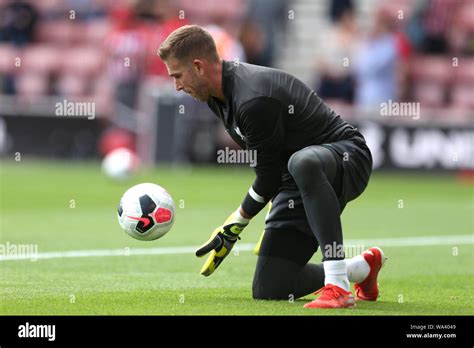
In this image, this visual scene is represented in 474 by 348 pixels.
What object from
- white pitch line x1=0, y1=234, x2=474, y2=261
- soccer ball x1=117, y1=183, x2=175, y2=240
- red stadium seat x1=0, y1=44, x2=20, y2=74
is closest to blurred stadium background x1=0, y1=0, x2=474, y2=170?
red stadium seat x1=0, y1=44, x2=20, y2=74

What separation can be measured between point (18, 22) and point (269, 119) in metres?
20.0

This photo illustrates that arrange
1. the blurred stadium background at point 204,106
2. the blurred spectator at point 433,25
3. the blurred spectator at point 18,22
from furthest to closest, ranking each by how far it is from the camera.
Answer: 1. the blurred spectator at point 18,22
2. the blurred spectator at point 433,25
3. the blurred stadium background at point 204,106

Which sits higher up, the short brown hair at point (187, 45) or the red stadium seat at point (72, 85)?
the red stadium seat at point (72, 85)

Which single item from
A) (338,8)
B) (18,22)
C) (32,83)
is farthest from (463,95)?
(18,22)

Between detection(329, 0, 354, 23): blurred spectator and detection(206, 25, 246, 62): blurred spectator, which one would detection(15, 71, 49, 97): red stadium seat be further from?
detection(329, 0, 354, 23): blurred spectator

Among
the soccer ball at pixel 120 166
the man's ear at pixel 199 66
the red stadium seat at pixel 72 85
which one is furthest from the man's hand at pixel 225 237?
the red stadium seat at pixel 72 85

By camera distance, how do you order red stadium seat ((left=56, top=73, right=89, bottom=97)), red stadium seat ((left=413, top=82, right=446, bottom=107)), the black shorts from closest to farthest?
the black shorts, red stadium seat ((left=413, top=82, right=446, bottom=107)), red stadium seat ((left=56, top=73, right=89, bottom=97))

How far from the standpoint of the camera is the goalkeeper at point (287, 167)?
7.49m

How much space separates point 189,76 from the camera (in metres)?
7.55

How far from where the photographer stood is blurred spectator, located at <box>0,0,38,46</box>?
2594 cm

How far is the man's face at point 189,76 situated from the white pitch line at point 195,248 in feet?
10.3

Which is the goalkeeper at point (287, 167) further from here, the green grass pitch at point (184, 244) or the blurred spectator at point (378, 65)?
the blurred spectator at point (378, 65)

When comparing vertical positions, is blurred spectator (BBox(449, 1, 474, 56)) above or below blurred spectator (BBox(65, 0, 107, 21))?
below

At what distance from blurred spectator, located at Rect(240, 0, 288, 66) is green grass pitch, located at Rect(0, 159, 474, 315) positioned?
11.7 ft
